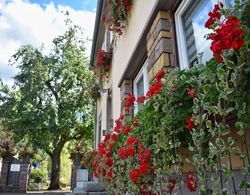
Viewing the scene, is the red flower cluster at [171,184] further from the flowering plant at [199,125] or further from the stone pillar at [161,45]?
the stone pillar at [161,45]

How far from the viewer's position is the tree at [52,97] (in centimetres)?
1276

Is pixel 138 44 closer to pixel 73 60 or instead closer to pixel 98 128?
pixel 98 128

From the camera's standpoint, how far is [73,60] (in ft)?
48.4

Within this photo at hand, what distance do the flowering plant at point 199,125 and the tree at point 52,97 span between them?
11203 mm

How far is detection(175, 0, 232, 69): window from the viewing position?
2.10 meters

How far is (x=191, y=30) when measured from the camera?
7.60 feet

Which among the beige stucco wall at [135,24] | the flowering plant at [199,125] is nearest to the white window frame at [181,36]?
the beige stucco wall at [135,24]

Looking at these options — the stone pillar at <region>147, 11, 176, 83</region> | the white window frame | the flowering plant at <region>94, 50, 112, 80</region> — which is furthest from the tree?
the white window frame

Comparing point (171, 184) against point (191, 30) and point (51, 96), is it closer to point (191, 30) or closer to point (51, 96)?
point (191, 30)

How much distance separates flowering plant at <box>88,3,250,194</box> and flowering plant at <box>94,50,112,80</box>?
3879 millimetres

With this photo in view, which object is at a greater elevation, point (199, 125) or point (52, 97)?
point (52, 97)

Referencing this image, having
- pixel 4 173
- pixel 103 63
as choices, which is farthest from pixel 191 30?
pixel 4 173

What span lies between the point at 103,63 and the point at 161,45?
394 centimetres

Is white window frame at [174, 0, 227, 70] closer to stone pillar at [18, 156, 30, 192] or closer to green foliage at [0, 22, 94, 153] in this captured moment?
green foliage at [0, 22, 94, 153]
